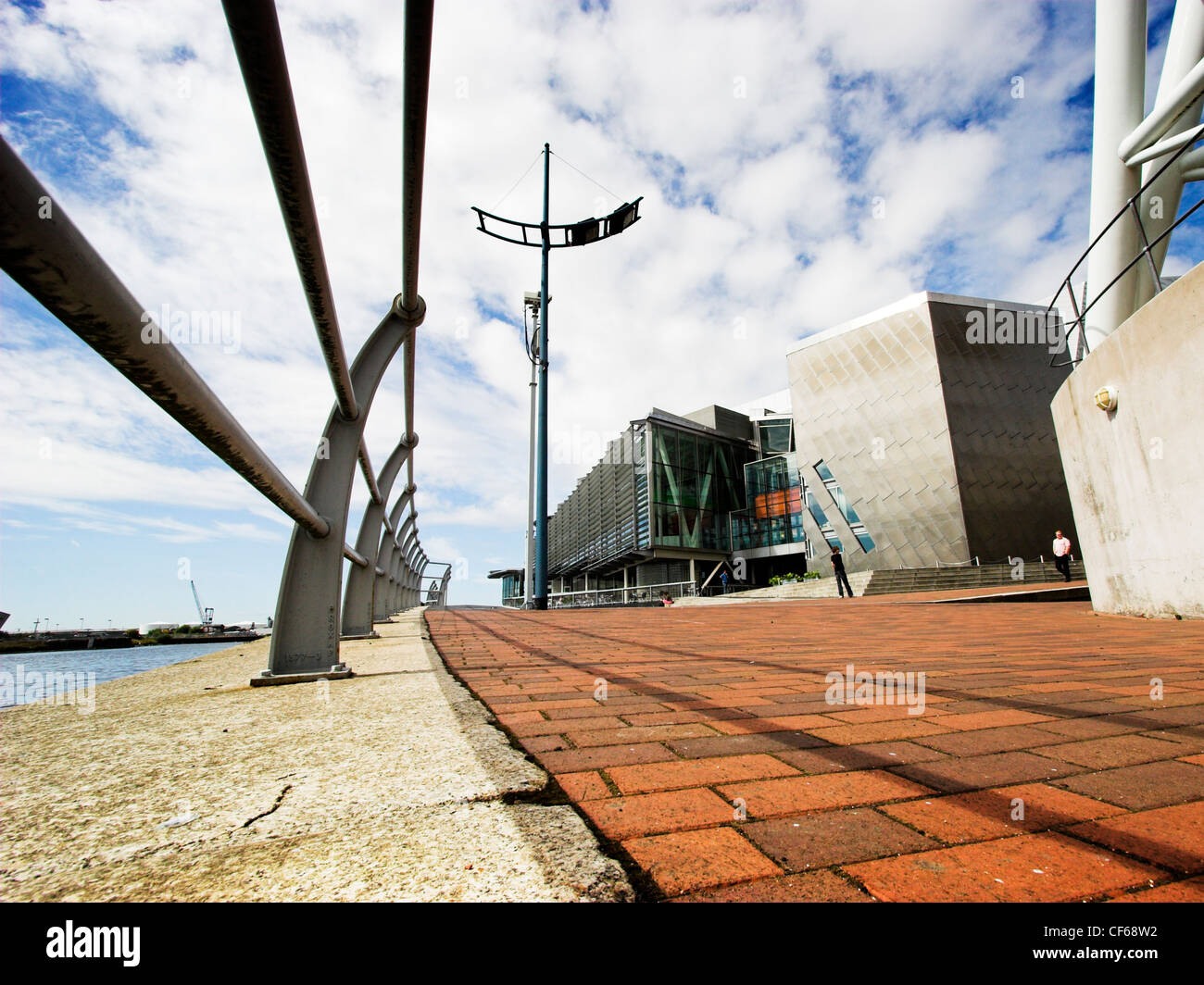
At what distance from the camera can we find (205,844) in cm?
96

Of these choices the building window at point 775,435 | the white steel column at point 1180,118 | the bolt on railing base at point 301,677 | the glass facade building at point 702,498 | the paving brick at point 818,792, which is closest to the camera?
the paving brick at point 818,792

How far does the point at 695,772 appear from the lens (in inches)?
54.9

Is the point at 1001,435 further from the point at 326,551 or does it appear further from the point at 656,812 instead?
the point at 656,812

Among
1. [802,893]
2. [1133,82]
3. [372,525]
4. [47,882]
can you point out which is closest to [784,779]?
[802,893]

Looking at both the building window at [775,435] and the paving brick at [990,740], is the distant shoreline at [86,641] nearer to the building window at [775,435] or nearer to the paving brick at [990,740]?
the paving brick at [990,740]

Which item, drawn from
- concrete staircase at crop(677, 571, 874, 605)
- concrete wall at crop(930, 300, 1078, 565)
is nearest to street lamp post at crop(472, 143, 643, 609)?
concrete staircase at crop(677, 571, 874, 605)

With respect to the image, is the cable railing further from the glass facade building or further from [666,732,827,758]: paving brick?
the glass facade building

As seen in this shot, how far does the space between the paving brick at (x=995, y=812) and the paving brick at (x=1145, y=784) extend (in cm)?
6

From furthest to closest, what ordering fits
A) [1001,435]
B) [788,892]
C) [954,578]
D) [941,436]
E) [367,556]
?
1. [1001,435]
2. [941,436]
3. [954,578]
4. [367,556]
5. [788,892]

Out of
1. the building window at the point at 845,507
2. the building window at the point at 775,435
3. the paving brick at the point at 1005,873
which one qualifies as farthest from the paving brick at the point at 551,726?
the building window at the point at 775,435

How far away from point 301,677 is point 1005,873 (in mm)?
2825

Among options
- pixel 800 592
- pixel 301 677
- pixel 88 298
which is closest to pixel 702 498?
pixel 800 592

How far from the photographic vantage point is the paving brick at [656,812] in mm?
1054

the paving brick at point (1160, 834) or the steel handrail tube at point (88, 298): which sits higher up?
the steel handrail tube at point (88, 298)
